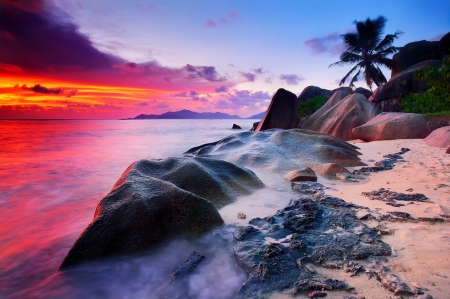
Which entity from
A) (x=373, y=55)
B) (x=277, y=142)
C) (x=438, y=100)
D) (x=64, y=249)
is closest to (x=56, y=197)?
(x=64, y=249)

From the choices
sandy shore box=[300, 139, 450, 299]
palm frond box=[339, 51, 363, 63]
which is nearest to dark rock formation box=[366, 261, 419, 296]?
sandy shore box=[300, 139, 450, 299]

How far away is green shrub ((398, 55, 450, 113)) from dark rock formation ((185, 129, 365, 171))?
3.97 m

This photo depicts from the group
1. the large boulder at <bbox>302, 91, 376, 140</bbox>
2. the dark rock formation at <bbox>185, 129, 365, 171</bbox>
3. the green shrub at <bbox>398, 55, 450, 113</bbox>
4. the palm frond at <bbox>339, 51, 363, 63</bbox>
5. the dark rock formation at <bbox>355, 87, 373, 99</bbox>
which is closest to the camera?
the dark rock formation at <bbox>185, 129, 365, 171</bbox>

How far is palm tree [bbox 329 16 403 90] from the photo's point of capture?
2766cm

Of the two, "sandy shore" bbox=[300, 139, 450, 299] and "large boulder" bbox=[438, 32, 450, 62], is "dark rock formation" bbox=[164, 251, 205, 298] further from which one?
"large boulder" bbox=[438, 32, 450, 62]

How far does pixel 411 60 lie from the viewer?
27.6 metres

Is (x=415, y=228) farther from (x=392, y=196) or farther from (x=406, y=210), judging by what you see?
(x=392, y=196)

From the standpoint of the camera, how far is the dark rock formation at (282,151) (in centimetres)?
556

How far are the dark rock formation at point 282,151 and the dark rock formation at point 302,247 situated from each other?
2.41 m

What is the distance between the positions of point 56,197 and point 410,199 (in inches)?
227

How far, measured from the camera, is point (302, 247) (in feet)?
7.26

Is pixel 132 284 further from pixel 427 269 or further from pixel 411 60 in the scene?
pixel 411 60

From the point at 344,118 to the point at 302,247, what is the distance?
32.7ft

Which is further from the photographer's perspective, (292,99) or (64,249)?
(292,99)
